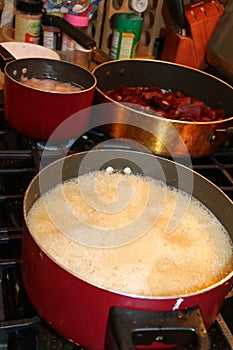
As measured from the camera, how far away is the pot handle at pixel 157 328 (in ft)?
1.34

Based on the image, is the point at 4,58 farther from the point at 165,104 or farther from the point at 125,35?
the point at 125,35

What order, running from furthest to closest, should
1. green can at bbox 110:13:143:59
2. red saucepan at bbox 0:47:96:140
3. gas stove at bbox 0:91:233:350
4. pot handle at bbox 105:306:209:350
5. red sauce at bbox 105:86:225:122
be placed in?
green can at bbox 110:13:143:59
red sauce at bbox 105:86:225:122
red saucepan at bbox 0:47:96:140
gas stove at bbox 0:91:233:350
pot handle at bbox 105:306:209:350

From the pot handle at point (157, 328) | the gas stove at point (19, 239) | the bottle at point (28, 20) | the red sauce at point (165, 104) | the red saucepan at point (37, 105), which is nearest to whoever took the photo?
the pot handle at point (157, 328)

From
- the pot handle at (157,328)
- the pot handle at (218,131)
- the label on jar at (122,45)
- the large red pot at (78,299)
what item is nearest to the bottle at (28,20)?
the label on jar at (122,45)

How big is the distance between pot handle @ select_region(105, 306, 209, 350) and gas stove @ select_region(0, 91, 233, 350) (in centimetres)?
12

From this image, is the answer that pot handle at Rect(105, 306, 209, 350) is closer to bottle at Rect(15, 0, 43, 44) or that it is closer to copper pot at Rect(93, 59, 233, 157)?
copper pot at Rect(93, 59, 233, 157)

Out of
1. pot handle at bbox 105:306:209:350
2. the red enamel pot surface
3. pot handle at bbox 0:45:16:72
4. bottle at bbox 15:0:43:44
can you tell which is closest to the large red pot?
pot handle at bbox 105:306:209:350

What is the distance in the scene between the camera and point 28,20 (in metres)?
1.09

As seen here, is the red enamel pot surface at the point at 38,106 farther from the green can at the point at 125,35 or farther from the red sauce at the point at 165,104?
the green can at the point at 125,35

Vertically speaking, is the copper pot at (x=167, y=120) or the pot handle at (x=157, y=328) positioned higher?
the pot handle at (x=157, y=328)

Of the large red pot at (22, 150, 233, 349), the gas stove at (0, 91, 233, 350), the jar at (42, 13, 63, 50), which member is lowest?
the gas stove at (0, 91, 233, 350)

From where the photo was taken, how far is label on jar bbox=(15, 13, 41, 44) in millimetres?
1087

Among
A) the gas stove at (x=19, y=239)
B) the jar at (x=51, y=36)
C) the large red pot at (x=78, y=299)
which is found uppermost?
the large red pot at (x=78, y=299)

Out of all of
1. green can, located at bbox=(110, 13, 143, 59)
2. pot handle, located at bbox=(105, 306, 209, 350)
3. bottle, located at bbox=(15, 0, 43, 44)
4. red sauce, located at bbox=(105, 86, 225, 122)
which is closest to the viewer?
pot handle, located at bbox=(105, 306, 209, 350)
